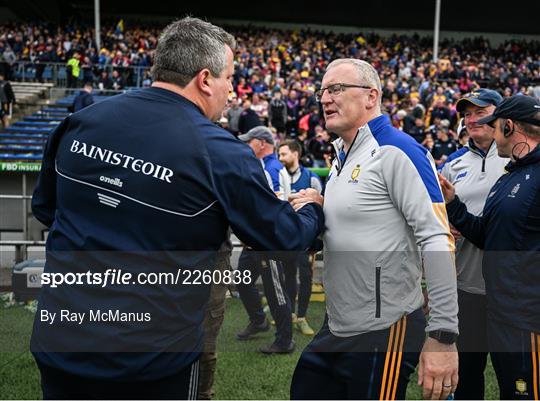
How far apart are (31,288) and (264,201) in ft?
17.6

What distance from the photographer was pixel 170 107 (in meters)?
1.87

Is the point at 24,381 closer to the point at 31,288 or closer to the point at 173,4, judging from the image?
the point at 31,288

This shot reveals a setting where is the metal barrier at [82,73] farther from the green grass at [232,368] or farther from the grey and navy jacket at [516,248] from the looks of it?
the grey and navy jacket at [516,248]

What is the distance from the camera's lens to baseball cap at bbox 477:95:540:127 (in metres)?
2.82

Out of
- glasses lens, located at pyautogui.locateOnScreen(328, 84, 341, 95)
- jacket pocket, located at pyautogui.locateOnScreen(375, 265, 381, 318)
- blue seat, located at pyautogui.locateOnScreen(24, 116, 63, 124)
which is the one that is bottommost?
blue seat, located at pyautogui.locateOnScreen(24, 116, 63, 124)

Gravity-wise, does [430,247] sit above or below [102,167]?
below

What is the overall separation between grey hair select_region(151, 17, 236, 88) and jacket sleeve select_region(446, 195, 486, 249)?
165cm

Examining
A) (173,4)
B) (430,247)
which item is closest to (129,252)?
(430,247)

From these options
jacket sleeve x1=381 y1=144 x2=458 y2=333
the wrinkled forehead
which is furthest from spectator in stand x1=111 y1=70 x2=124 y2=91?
jacket sleeve x1=381 y1=144 x2=458 y2=333

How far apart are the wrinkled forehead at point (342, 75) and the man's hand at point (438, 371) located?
1144 mm

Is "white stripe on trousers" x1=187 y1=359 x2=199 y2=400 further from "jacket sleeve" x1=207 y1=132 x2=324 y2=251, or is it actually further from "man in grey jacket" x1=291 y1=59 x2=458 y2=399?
"man in grey jacket" x1=291 y1=59 x2=458 y2=399

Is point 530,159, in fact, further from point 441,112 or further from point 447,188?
point 441,112

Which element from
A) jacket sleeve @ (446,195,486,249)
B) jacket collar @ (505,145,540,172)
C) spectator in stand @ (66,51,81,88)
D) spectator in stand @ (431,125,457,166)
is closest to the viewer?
jacket collar @ (505,145,540,172)

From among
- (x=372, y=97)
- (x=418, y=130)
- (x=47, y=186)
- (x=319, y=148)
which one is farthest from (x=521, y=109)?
(x=418, y=130)
